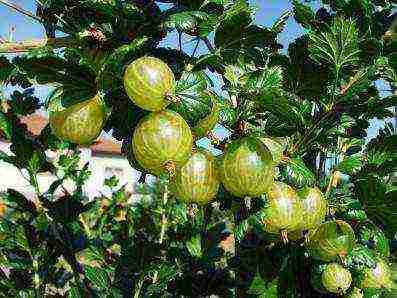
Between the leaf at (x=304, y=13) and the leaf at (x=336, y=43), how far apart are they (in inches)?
3.7

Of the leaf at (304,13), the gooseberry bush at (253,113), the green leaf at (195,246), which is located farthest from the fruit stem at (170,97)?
the green leaf at (195,246)

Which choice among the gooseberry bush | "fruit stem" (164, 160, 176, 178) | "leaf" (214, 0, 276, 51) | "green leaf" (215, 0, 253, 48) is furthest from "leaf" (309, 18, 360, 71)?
"fruit stem" (164, 160, 176, 178)

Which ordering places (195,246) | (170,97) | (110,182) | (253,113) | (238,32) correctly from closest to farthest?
(170,97) → (238,32) → (253,113) → (195,246) → (110,182)

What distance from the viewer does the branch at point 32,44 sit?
163cm

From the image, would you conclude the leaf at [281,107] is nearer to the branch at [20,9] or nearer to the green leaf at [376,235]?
the green leaf at [376,235]

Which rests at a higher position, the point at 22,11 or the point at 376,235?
the point at 22,11

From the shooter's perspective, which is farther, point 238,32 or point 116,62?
point 238,32

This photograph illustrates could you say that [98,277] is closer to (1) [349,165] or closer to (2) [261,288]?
(2) [261,288]

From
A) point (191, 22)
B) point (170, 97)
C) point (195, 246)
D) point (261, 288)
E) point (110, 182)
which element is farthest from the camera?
point (110, 182)

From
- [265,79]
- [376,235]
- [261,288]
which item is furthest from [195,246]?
[265,79]

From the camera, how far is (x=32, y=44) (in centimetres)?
171

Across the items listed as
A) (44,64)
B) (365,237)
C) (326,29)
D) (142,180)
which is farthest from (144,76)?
(365,237)

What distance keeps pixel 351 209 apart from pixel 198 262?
1445 millimetres

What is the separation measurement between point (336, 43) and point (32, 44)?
1.01 m
